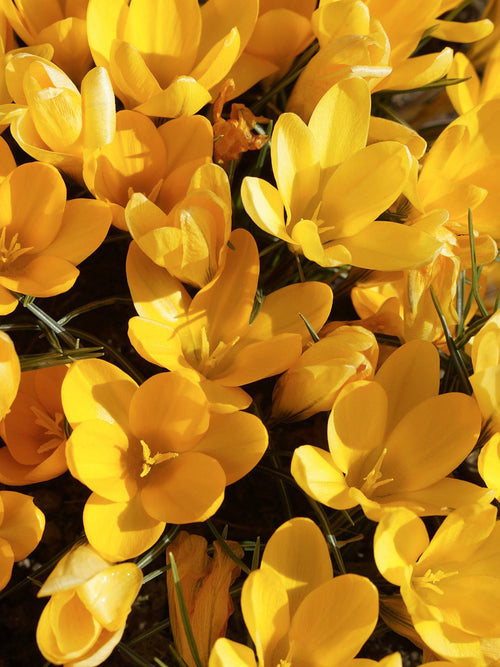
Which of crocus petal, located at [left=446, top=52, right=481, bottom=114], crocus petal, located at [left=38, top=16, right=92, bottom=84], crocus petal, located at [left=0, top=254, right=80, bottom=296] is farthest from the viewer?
crocus petal, located at [left=446, top=52, right=481, bottom=114]

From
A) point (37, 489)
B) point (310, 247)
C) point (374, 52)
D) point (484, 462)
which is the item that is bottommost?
point (37, 489)

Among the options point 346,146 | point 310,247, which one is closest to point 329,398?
point 310,247

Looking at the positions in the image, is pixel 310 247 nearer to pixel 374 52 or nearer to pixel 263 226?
pixel 263 226

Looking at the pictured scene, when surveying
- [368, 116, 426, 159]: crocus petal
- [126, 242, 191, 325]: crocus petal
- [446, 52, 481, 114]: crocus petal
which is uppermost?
[446, 52, 481, 114]: crocus petal

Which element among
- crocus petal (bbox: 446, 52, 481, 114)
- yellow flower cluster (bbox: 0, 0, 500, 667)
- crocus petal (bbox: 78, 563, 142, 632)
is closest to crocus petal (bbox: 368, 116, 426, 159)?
yellow flower cluster (bbox: 0, 0, 500, 667)

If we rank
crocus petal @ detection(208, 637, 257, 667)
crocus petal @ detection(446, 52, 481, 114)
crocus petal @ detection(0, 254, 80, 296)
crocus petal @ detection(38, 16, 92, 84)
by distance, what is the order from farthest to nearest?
crocus petal @ detection(446, 52, 481, 114) → crocus petal @ detection(38, 16, 92, 84) → crocus petal @ detection(0, 254, 80, 296) → crocus petal @ detection(208, 637, 257, 667)

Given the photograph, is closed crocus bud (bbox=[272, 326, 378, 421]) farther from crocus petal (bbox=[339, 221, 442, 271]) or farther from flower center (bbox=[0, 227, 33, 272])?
flower center (bbox=[0, 227, 33, 272])

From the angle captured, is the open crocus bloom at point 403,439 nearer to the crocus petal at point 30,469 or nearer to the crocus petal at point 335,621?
the crocus petal at point 335,621
